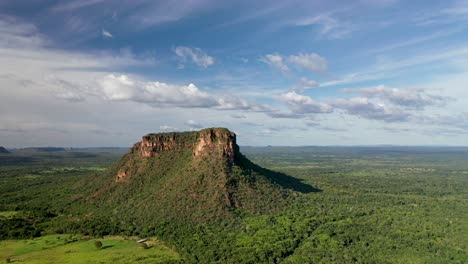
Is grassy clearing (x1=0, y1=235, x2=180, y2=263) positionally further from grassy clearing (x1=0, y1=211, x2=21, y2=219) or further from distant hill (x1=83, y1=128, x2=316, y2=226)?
grassy clearing (x1=0, y1=211, x2=21, y2=219)

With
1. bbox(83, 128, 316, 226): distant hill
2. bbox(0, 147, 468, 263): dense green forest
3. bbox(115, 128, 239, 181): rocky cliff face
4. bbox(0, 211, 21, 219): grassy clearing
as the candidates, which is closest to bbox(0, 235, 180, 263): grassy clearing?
bbox(0, 147, 468, 263): dense green forest

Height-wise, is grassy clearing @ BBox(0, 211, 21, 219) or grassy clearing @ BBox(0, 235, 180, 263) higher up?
grassy clearing @ BBox(0, 211, 21, 219)

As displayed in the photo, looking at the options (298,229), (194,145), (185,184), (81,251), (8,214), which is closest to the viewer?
(81,251)

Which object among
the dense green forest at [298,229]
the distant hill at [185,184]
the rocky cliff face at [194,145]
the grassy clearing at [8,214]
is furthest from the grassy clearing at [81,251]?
the rocky cliff face at [194,145]

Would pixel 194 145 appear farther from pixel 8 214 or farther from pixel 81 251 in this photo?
pixel 8 214

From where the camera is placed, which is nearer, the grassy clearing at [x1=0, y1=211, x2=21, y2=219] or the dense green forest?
the dense green forest

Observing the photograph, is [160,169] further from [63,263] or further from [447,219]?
[447,219]

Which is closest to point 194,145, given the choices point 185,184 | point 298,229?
point 185,184
